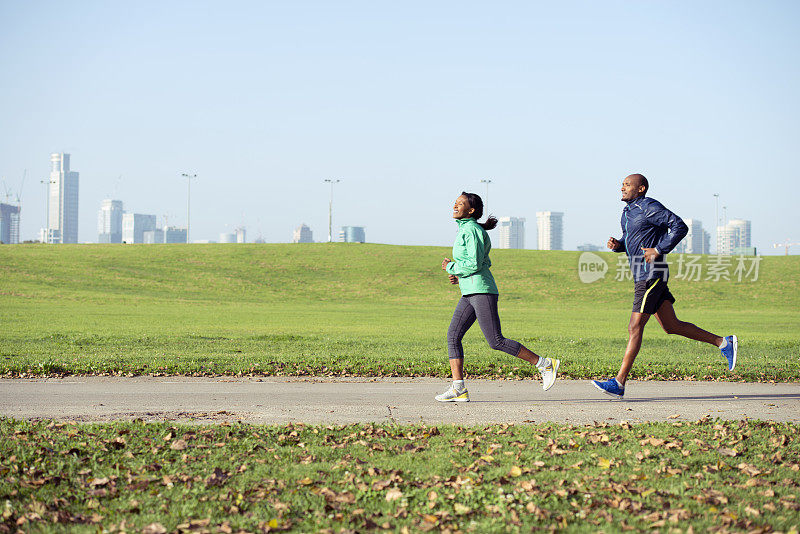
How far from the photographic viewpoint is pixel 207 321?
26281 mm

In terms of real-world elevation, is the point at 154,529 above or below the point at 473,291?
below

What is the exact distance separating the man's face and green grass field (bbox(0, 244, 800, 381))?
10.3 ft

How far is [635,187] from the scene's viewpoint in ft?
25.7

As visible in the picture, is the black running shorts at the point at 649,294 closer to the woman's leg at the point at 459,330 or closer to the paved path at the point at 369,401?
the paved path at the point at 369,401

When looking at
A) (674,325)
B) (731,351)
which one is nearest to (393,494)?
(674,325)

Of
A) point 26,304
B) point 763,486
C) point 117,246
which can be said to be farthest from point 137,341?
point 117,246

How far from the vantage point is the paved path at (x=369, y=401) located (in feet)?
22.5

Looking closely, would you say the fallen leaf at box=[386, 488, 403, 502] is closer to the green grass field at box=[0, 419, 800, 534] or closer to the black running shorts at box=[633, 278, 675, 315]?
the green grass field at box=[0, 419, 800, 534]

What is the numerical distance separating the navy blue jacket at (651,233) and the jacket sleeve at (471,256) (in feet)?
5.22

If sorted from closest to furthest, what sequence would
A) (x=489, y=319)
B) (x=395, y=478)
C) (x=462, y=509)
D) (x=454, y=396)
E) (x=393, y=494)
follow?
(x=462, y=509) < (x=393, y=494) < (x=395, y=478) < (x=489, y=319) < (x=454, y=396)

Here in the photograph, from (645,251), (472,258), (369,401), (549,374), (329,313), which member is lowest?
(329,313)

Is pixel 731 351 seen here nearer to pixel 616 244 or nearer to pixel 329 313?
pixel 616 244

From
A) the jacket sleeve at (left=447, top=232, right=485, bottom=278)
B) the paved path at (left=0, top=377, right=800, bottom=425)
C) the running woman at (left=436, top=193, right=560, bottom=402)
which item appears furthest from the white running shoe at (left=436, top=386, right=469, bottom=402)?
the jacket sleeve at (left=447, top=232, right=485, bottom=278)

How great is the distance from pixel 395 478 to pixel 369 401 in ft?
10.6
